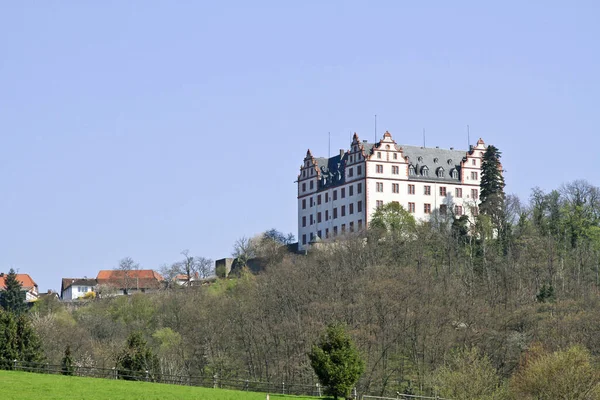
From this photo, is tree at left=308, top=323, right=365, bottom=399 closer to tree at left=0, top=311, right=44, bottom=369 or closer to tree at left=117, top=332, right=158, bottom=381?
tree at left=117, top=332, right=158, bottom=381

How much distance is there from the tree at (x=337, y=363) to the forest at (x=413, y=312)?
18.0 feet

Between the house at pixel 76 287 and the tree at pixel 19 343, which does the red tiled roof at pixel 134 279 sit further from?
the tree at pixel 19 343

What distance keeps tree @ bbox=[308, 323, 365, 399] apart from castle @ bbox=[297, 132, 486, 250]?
56.8m

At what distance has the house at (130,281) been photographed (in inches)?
6260

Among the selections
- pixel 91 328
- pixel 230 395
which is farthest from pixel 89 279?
pixel 230 395

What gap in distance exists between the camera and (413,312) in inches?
3664

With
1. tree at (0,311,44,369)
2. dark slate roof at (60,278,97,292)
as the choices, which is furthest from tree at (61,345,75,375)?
dark slate roof at (60,278,97,292)

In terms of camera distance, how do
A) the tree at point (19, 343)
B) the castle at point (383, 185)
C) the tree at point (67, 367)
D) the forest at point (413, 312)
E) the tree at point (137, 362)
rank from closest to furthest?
the tree at point (67, 367) < the tree at point (137, 362) < the tree at point (19, 343) < the forest at point (413, 312) < the castle at point (383, 185)

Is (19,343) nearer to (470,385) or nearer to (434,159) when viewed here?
(470,385)

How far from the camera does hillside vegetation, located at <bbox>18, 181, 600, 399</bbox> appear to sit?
87.6 m

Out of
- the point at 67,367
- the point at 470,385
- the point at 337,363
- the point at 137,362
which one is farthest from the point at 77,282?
the point at 470,385

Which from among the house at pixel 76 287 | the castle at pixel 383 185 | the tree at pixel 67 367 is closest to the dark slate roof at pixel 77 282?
the house at pixel 76 287

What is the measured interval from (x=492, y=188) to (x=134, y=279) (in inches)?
2366

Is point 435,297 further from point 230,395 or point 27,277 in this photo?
point 27,277
